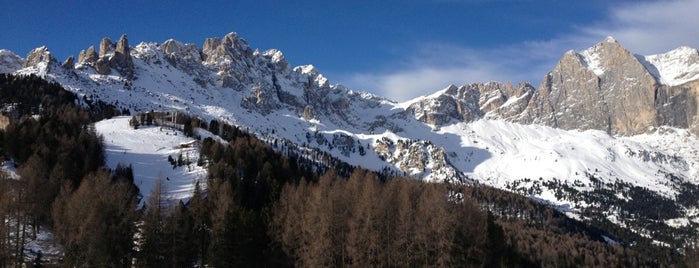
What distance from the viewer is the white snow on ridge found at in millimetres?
103250

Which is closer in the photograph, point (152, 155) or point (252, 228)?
point (252, 228)

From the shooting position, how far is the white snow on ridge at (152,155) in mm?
103250

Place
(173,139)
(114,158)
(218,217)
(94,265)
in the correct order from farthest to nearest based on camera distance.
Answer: (173,139) → (114,158) → (218,217) → (94,265)

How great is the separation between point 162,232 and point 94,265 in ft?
26.7

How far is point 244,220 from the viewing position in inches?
2699

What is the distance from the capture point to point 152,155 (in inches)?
4840

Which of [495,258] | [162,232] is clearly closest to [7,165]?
[162,232]

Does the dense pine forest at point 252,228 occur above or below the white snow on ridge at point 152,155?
below

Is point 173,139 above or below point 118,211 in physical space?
above

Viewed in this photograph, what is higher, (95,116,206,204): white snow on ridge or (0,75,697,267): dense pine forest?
(95,116,206,204): white snow on ridge

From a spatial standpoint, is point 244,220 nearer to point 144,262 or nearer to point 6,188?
point 144,262

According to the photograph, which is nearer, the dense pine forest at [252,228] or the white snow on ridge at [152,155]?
the dense pine forest at [252,228]

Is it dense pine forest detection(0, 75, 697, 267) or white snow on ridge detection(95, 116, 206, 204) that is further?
white snow on ridge detection(95, 116, 206, 204)

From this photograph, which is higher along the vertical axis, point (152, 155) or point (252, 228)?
point (152, 155)
